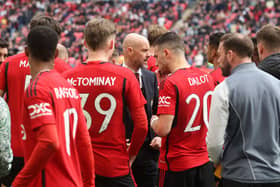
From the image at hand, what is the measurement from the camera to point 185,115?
15.2ft

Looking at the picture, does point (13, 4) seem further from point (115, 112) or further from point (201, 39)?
point (115, 112)

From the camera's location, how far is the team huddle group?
132 inches

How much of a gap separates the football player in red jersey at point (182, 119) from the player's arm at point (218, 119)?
0.69 m

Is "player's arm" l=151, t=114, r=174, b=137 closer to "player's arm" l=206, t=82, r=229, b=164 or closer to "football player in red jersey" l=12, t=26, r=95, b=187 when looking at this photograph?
"player's arm" l=206, t=82, r=229, b=164

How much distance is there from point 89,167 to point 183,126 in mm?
1319

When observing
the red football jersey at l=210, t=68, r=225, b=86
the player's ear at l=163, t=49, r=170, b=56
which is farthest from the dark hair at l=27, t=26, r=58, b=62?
the red football jersey at l=210, t=68, r=225, b=86

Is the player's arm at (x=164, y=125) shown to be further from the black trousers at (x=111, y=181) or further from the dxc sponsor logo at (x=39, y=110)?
the dxc sponsor logo at (x=39, y=110)

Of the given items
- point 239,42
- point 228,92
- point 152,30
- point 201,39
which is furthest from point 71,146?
point 201,39

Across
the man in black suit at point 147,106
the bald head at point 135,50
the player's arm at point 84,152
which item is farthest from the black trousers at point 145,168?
the player's arm at point 84,152

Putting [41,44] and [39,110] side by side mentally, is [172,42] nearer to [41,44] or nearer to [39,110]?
[41,44]

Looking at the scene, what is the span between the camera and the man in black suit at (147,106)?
17.7 ft

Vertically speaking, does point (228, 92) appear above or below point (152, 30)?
below

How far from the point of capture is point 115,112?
4.21 metres

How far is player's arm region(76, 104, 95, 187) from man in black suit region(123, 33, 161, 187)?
1.60 meters
